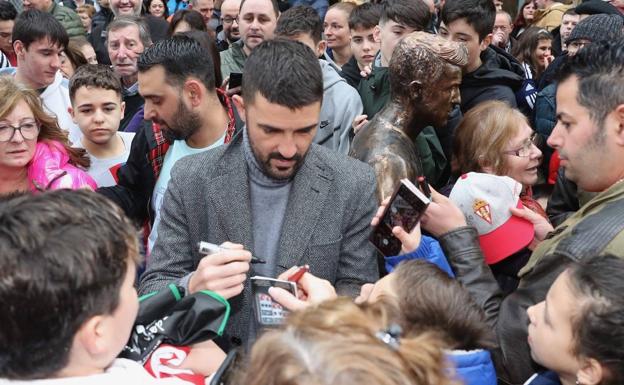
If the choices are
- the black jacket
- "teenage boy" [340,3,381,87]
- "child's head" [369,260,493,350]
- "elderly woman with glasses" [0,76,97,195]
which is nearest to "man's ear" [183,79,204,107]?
"elderly woman with glasses" [0,76,97,195]

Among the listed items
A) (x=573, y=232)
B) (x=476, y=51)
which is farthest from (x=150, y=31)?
(x=573, y=232)

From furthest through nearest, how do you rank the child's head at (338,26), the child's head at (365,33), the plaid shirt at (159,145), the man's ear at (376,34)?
the child's head at (338,26) < the child's head at (365,33) < the man's ear at (376,34) < the plaid shirt at (159,145)

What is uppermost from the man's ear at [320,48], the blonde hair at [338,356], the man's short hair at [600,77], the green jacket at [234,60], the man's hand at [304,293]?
the man's short hair at [600,77]

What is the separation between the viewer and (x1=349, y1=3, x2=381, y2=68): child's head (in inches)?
239

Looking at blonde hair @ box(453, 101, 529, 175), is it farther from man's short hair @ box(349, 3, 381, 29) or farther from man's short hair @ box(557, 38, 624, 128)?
man's short hair @ box(349, 3, 381, 29)

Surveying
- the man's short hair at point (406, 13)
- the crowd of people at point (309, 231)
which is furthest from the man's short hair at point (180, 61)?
the man's short hair at point (406, 13)

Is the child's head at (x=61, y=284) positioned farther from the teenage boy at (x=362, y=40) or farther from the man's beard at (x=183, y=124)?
the teenage boy at (x=362, y=40)

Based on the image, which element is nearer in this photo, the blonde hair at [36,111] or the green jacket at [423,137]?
the blonde hair at [36,111]

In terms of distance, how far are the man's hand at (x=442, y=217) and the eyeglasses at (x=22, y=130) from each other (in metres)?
2.18

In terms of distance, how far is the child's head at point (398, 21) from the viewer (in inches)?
190

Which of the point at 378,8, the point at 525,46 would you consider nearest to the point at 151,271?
the point at 378,8

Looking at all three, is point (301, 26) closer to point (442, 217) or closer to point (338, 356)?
point (442, 217)

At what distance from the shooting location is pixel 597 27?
5.23 m

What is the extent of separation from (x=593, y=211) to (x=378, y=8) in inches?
167
